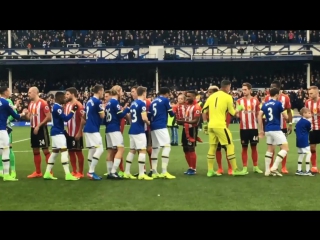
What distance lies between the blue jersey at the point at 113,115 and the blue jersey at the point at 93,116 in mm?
264

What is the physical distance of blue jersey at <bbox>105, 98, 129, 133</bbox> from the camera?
42.8 feet

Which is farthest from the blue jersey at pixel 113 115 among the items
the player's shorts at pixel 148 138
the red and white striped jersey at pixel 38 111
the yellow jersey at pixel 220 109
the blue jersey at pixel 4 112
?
the blue jersey at pixel 4 112

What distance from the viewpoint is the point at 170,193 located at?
1070 cm

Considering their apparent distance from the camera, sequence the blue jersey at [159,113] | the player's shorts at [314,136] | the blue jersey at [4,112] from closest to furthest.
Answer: the blue jersey at [4,112] → the blue jersey at [159,113] → the player's shorts at [314,136]

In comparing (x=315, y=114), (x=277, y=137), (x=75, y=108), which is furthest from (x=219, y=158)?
(x=75, y=108)

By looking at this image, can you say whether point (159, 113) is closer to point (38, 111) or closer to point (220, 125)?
point (220, 125)

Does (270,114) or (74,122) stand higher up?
(270,114)

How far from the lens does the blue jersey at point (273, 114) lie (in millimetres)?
13078

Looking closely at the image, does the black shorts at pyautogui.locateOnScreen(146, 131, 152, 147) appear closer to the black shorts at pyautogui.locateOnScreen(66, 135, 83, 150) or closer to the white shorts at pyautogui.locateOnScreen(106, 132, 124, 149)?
the white shorts at pyautogui.locateOnScreen(106, 132, 124, 149)

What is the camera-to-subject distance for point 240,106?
13.8 metres

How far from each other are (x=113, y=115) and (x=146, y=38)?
3677 cm

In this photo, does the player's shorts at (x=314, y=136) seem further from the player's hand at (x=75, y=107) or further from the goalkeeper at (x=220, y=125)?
the player's hand at (x=75, y=107)

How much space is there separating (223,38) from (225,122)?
3589cm

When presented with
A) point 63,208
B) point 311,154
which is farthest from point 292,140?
point 63,208
